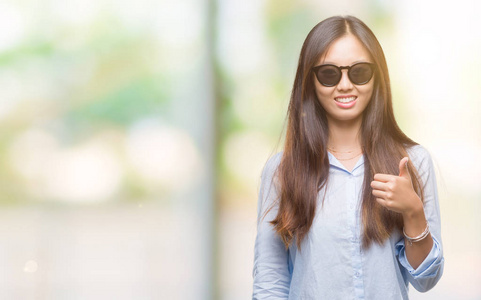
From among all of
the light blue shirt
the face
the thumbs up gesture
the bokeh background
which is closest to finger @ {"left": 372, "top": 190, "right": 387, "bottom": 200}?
the thumbs up gesture

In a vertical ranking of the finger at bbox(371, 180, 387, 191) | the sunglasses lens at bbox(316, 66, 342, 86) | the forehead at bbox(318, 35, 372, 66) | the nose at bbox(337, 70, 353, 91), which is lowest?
the finger at bbox(371, 180, 387, 191)

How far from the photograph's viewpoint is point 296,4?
12.2 feet

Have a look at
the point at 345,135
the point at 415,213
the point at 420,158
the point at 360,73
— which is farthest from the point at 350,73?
the point at 415,213

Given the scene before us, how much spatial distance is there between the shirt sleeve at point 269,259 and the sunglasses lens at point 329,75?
0.89 ft

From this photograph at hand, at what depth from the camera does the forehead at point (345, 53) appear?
1.65 meters

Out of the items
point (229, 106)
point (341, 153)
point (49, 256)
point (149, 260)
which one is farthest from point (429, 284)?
point (229, 106)

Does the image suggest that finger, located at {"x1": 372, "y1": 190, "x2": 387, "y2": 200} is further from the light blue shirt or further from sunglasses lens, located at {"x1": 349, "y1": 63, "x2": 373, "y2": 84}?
sunglasses lens, located at {"x1": 349, "y1": 63, "x2": 373, "y2": 84}

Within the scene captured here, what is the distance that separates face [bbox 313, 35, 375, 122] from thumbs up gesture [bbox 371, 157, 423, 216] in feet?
0.74

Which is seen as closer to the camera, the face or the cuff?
the cuff

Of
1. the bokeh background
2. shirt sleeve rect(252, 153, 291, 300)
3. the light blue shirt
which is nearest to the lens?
the light blue shirt

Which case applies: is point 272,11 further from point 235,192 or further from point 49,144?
point 49,144

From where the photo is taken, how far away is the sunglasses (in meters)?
1.63

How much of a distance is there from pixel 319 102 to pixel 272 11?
6.85 ft

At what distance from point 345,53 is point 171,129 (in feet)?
6.32
